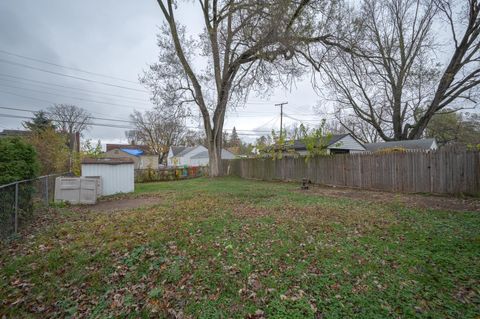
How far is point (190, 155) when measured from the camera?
43812mm

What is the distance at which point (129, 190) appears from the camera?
11672mm

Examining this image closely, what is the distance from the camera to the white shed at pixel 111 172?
1034cm

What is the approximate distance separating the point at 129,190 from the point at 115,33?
811 centimetres

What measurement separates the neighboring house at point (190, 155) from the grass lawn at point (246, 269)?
3666cm

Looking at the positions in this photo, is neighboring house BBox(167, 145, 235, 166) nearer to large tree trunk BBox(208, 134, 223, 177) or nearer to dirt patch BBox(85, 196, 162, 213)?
large tree trunk BBox(208, 134, 223, 177)

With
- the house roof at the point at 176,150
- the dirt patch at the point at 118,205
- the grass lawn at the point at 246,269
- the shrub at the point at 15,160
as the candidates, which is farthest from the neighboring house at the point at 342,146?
the house roof at the point at 176,150

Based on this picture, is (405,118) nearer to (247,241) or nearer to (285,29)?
(285,29)

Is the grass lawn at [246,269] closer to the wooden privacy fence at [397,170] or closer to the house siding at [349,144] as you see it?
the wooden privacy fence at [397,170]

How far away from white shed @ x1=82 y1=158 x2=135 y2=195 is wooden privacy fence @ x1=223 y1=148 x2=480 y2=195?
9.38 m

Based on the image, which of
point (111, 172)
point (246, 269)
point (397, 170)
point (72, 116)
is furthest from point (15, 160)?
point (72, 116)

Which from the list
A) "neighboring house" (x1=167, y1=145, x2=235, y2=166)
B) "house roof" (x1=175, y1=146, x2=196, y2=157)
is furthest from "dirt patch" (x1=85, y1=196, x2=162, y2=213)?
Answer: "house roof" (x1=175, y1=146, x2=196, y2=157)

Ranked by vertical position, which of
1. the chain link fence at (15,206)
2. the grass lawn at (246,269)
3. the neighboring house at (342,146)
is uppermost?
the neighboring house at (342,146)

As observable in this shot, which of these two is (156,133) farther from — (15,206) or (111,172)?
(15,206)

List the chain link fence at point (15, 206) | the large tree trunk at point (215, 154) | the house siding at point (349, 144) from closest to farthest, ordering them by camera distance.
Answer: the chain link fence at point (15, 206) < the large tree trunk at point (215, 154) < the house siding at point (349, 144)
